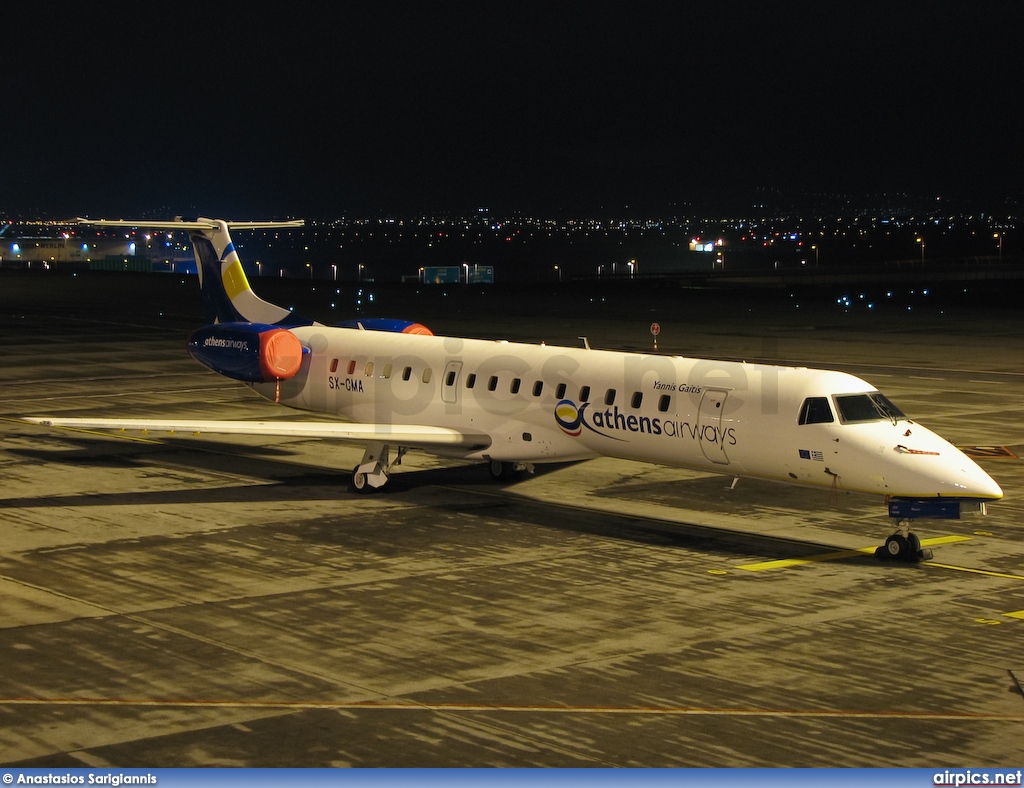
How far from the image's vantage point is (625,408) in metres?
22.4

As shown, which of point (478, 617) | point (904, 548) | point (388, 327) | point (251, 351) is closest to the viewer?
point (478, 617)

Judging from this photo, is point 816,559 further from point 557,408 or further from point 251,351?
point 251,351

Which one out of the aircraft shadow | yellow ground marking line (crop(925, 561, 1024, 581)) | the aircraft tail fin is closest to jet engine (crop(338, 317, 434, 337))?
the aircraft tail fin

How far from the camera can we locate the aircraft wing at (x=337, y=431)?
23.6 metres

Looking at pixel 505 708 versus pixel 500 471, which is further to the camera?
pixel 500 471

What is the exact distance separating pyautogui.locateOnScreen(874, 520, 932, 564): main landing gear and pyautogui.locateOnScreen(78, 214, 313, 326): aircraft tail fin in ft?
51.3

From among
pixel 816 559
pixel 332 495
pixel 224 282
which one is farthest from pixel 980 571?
pixel 224 282

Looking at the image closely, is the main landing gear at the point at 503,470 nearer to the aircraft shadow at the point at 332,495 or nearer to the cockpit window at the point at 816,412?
the aircraft shadow at the point at 332,495

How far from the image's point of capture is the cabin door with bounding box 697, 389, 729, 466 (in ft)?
69.4

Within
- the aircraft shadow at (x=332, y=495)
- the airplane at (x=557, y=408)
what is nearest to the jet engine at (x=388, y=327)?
the airplane at (x=557, y=408)

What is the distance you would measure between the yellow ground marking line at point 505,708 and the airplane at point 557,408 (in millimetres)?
6538

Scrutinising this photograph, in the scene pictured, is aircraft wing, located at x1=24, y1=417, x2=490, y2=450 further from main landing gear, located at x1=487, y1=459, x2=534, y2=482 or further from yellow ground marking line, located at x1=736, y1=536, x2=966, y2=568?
yellow ground marking line, located at x1=736, y1=536, x2=966, y2=568

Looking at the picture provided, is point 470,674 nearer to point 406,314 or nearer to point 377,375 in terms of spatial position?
point 377,375

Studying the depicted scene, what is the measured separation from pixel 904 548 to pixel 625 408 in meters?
5.43
